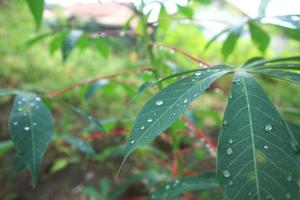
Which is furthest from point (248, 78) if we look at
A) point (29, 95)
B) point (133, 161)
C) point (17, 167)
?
point (133, 161)

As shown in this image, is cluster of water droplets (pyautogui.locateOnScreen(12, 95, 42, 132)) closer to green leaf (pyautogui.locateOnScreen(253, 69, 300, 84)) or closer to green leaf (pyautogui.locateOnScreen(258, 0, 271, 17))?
green leaf (pyautogui.locateOnScreen(253, 69, 300, 84))

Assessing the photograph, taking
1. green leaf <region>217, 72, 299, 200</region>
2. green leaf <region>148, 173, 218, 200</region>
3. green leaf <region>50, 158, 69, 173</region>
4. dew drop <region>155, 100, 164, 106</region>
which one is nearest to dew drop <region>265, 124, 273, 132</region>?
green leaf <region>217, 72, 299, 200</region>

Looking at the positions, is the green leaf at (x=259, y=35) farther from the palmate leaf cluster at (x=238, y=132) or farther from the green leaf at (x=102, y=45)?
the green leaf at (x=102, y=45)

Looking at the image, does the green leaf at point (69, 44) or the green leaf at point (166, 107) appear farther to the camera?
the green leaf at point (69, 44)

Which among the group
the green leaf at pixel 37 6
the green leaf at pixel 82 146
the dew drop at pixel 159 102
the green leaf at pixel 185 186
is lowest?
the green leaf at pixel 82 146

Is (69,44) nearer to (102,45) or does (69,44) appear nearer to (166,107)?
(102,45)

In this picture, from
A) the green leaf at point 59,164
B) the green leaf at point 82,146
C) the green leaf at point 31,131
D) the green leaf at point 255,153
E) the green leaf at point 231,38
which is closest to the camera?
the green leaf at point 255,153

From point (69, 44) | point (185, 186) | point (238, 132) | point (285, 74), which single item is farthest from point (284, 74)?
point (69, 44)

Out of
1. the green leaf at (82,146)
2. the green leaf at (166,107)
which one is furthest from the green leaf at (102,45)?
the green leaf at (166,107)
